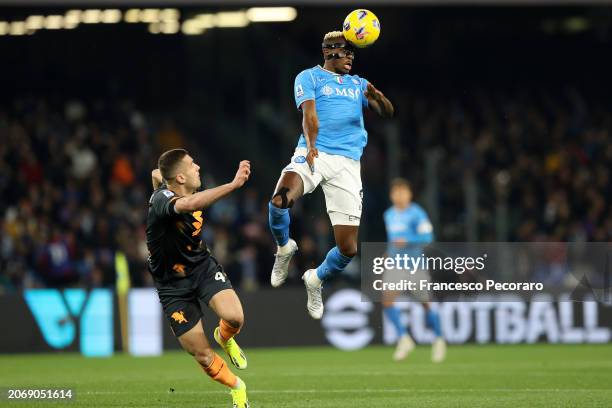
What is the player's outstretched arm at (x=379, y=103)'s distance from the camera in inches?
445

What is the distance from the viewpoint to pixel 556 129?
24609 millimetres

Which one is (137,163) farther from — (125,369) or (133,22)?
(125,369)

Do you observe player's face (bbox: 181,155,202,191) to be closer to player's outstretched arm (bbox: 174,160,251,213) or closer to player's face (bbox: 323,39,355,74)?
player's outstretched arm (bbox: 174,160,251,213)

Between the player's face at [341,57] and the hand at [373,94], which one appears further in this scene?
the hand at [373,94]

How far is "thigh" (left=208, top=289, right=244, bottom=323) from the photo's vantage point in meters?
10.1

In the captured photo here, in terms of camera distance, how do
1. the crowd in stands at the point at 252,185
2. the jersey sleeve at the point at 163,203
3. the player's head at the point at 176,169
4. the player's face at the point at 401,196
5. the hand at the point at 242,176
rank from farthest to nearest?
A: the crowd in stands at the point at 252,185
the player's face at the point at 401,196
the player's head at the point at 176,169
the jersey sleeve at the point at 163,203
the hand at the point at 242,176

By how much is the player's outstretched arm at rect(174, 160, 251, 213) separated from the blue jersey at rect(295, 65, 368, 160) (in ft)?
6.34

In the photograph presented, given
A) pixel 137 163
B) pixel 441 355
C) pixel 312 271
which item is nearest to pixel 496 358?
pixel 441 355

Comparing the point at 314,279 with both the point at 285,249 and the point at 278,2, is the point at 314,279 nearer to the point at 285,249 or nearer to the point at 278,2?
the point at 285,249

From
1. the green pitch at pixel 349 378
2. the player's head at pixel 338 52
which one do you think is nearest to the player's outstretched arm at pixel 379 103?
the player's head at pixel 338 52

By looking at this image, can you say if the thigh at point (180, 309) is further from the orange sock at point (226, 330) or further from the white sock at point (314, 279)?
the white sock at point (314, 279)

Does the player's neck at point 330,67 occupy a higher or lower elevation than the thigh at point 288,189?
higher

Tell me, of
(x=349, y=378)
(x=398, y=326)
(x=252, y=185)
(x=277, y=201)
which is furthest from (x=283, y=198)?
(x=252, y=185)

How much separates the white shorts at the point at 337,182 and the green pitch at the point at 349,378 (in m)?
1.68
